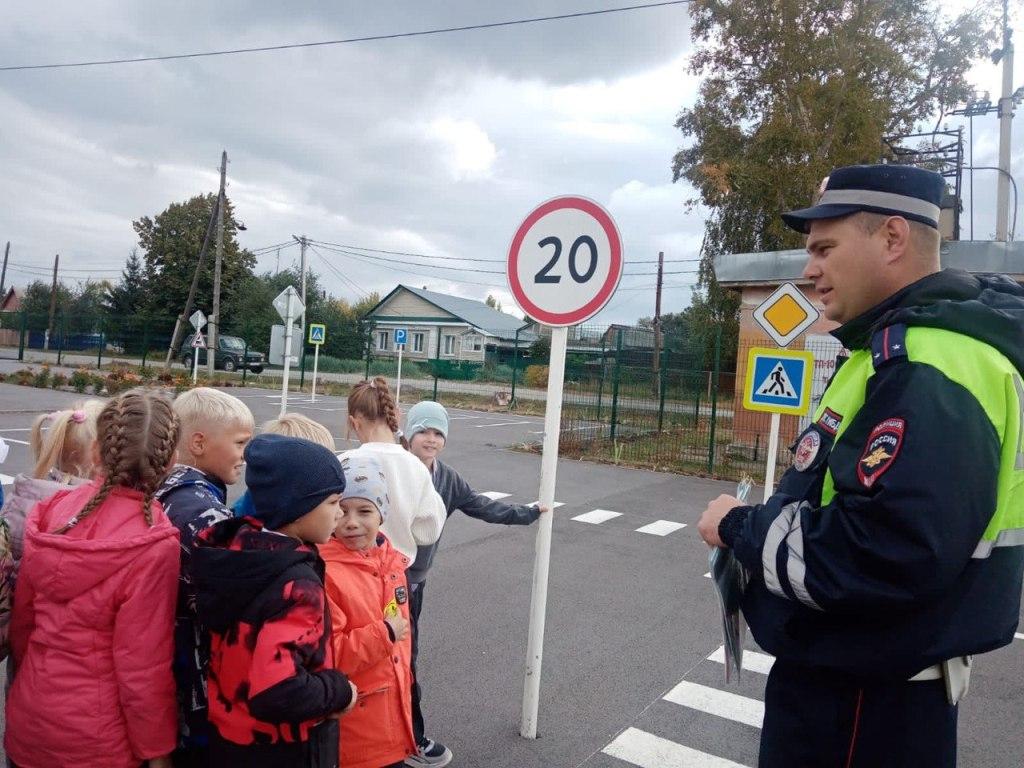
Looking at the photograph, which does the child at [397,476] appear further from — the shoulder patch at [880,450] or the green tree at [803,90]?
the green tree at [803,90]

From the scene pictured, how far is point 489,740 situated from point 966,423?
300 centimetres

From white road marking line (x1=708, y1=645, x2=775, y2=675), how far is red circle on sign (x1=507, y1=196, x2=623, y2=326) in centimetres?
244

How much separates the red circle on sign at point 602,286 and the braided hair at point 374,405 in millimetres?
950

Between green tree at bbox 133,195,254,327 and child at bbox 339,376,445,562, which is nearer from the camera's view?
child at bbox 339,376,445,562

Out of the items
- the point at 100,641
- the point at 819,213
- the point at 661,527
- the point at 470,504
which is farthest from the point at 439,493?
the point at 661,527

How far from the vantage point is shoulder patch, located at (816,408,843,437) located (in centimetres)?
171

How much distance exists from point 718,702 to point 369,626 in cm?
274

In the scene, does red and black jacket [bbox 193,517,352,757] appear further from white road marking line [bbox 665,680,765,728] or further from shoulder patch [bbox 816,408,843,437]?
white road marking line [bbox 665,680,765,728]

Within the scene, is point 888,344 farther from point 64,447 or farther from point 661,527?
point 661,527

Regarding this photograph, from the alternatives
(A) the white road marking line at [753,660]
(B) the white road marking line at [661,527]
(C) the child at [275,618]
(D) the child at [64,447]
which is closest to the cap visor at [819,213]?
(C) the child at [275,618]

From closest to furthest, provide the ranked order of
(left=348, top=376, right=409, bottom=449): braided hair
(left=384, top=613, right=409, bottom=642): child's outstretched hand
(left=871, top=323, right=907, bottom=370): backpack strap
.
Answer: (left=871, top=323, right=907, bottom=370): backpack strap, (left=384, top=613, right=409, bottom=642): child's outstretched hand, (left=348, top=376, right=409, bottom=449): braided hair

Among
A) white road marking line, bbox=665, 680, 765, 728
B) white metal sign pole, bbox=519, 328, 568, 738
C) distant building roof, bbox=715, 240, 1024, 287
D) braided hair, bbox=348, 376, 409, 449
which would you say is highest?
distant building roof, bbox=715, 240, 1024, 287

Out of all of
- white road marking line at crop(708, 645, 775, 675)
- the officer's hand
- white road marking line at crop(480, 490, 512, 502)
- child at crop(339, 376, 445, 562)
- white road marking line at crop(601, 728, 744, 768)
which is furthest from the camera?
white road marking line at crop(480, 490, 512, 502)

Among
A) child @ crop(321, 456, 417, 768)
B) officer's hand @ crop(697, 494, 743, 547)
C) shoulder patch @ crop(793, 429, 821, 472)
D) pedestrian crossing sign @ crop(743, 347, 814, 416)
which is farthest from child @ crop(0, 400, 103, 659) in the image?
pedestrian crossing sign @ crop(743, 347, 814, 416)
